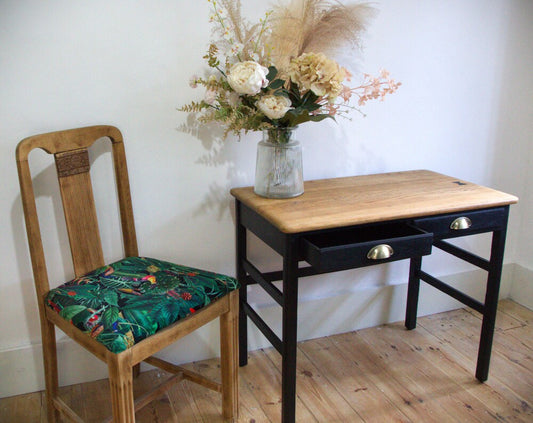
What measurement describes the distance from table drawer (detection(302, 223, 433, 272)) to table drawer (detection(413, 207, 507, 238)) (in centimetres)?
8

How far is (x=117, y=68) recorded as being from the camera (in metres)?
1.78

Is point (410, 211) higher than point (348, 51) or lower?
lower

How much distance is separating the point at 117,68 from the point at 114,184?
389mm

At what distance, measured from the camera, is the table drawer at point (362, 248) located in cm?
157

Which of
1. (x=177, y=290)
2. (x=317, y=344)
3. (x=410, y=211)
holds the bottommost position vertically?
(x=317, y=344)

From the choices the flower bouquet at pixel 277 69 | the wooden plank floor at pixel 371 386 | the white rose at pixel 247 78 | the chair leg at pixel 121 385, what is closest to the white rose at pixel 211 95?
the flower bouquet at pixel 277 69

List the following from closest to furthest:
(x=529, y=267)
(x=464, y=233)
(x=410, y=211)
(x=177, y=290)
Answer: (x=177, y=290) → (x=410, y=211) → (x=464, y=233) → (x=529, y=267)

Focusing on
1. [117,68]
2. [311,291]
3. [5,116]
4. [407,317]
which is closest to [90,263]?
[5,116]

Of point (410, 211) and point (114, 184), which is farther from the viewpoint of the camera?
point (114, 184)

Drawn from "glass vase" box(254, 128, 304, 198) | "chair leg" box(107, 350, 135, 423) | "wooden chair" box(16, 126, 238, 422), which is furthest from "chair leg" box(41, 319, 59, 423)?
"glass vase" box(254, 128, 304, 198)

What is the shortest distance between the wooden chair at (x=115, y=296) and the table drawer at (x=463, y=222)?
666 mm

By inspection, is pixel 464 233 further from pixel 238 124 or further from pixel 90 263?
pixel 90 263

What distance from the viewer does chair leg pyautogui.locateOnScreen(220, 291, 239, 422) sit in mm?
1729

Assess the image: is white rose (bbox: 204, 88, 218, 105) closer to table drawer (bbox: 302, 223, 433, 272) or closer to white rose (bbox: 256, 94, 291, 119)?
white rose (bbox: 256, 94, 291, 119)
